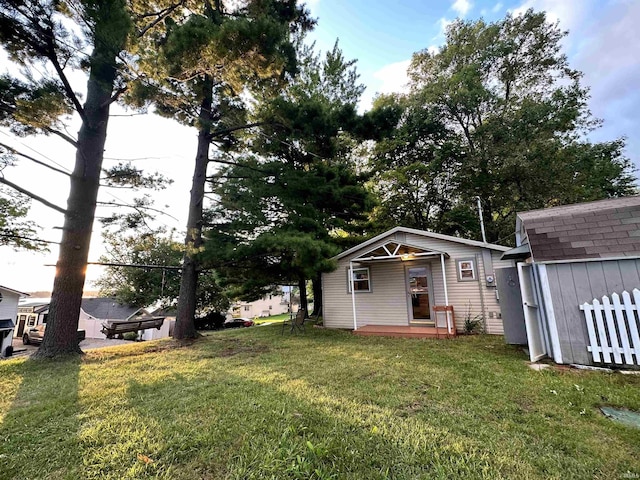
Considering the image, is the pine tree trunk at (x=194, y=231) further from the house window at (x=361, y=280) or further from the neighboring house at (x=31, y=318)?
the neighboring house at (x=31, y=318)

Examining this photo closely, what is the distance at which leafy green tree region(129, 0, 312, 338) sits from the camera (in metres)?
5.03

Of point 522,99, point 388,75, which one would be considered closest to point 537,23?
point 522,99

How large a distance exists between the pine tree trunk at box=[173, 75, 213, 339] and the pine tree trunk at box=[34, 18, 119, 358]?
2.39m

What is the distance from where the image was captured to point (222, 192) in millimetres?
9164

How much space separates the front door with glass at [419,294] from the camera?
365 inches

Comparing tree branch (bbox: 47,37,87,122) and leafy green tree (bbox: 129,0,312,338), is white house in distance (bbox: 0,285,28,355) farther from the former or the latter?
tree branch (bbox: 47,37,87,122)

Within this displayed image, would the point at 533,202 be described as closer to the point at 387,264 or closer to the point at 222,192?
the point at 387,264

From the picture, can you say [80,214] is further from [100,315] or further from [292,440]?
[100,315]

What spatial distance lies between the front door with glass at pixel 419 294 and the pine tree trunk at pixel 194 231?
23.1 ft

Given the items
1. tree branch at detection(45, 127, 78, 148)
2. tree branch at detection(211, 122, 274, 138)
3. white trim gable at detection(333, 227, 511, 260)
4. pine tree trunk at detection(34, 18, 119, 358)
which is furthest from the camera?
tree branch at detection(211, 122, 274, 138)

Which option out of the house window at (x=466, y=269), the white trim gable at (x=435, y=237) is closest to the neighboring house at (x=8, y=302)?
the white trim gable at (x=435, y=237)

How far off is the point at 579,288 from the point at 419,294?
17.0 feet

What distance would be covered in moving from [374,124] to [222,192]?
524cm

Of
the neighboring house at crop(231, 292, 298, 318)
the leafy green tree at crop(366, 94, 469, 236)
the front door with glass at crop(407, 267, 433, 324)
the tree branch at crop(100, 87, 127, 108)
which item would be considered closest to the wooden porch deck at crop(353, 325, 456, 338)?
the front door with glass at crop(407, 267, 433, 324)
